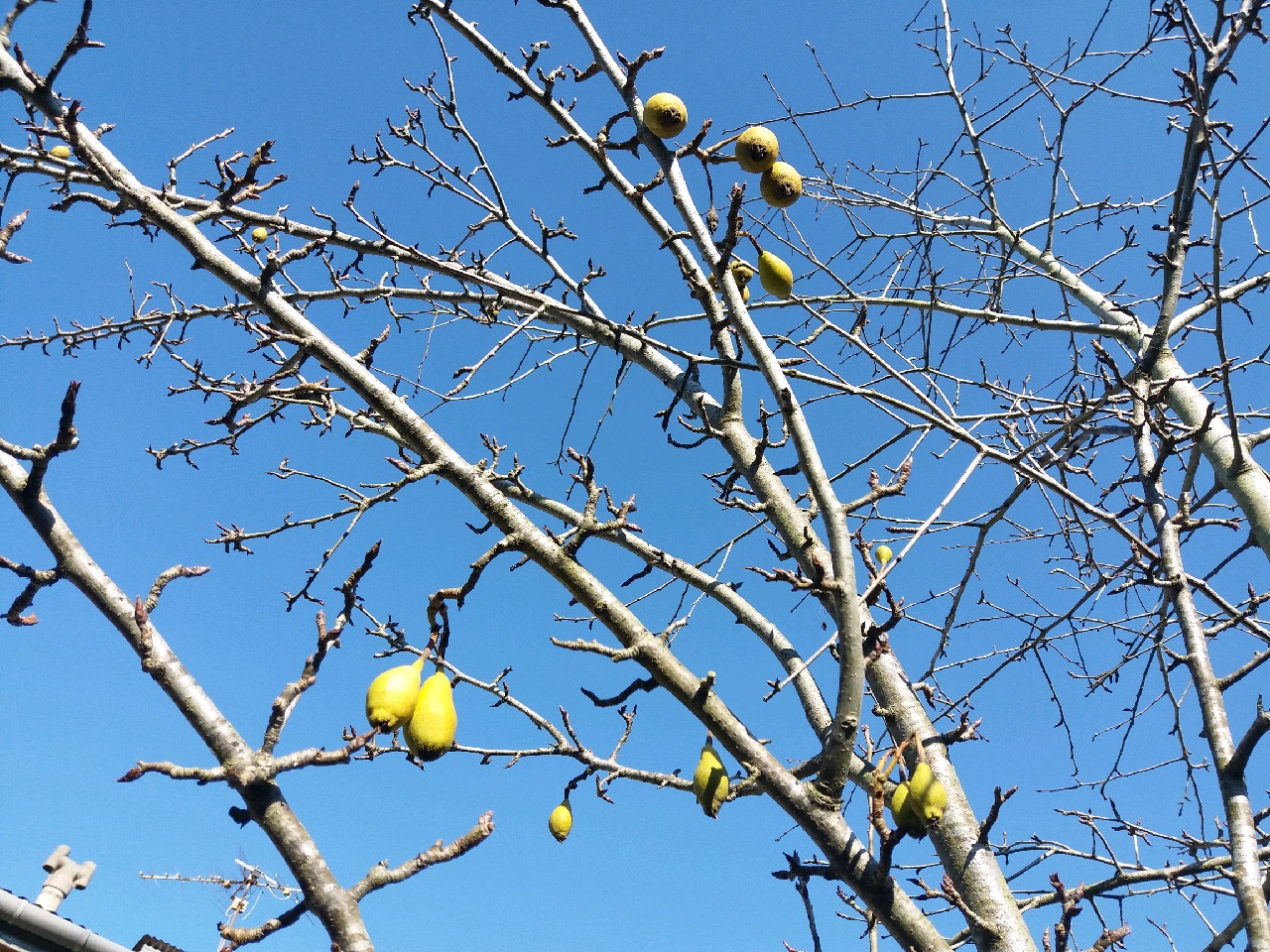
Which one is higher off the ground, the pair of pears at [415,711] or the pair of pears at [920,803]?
the pair of pears at [920,803]

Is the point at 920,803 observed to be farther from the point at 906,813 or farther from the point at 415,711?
the point at 415,711

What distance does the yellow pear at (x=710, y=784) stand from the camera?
2.57m

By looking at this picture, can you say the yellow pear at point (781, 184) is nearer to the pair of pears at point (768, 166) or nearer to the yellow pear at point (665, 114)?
the pair of pears at point (768, 166)

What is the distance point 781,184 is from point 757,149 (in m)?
Answer: 0.16

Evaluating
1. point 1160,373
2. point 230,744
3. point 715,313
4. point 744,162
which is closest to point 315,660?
point 230,744

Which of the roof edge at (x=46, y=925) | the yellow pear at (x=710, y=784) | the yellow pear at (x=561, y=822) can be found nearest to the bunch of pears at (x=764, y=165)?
the yellow pear at (x=710, y=784)

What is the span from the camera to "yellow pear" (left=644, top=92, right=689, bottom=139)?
8.92 feet

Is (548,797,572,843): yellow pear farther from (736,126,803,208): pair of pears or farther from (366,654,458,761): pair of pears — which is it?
(736,126,803,208): pair of pears

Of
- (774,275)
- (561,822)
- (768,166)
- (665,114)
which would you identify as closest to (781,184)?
(768,166)

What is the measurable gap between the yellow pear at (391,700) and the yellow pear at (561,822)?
5.92 ft

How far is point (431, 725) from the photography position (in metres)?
2.21

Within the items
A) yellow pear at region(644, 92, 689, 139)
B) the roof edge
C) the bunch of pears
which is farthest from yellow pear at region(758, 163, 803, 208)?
the roof edge

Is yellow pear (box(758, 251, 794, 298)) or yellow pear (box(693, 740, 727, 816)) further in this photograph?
yellow pear (box(758, 251, 794, 298))

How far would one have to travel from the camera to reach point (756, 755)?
220 cm
